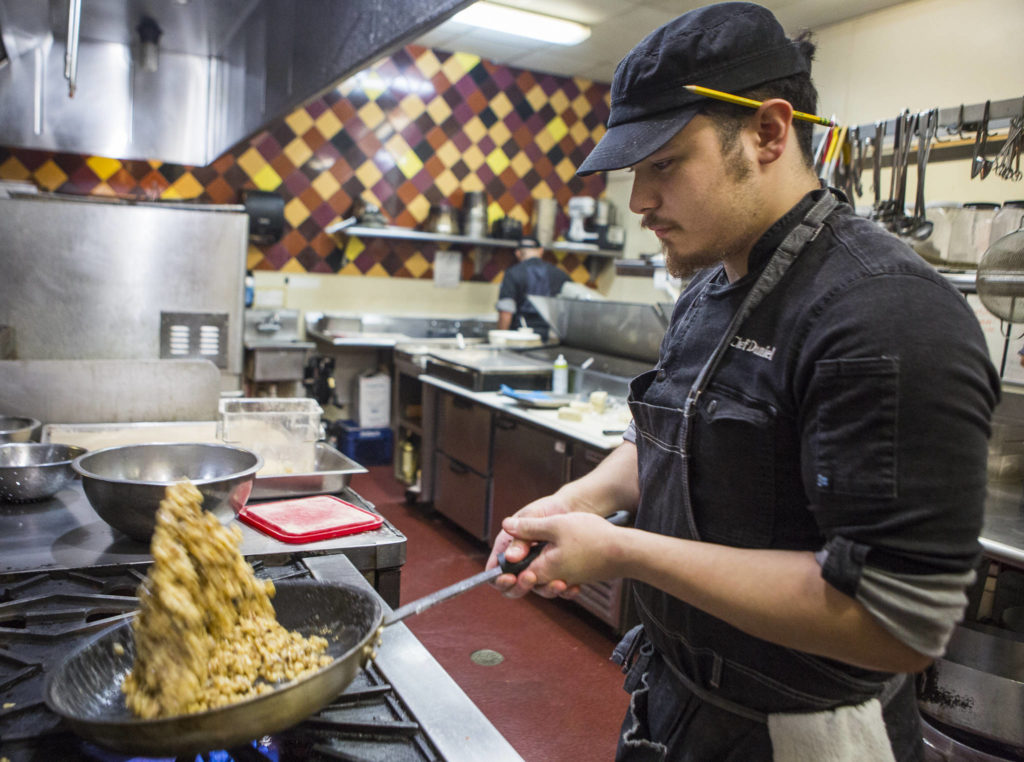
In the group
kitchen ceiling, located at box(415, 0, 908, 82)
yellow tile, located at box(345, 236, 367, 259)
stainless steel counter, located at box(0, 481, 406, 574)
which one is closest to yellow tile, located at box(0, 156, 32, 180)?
yellow tile, located at box(345, 236, 367, 259)

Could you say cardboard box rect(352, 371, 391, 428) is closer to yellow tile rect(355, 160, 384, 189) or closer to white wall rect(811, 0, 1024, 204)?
yellow tile rect(355, 160, 384, 189)

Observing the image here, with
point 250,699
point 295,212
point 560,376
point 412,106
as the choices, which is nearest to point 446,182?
point 412,106

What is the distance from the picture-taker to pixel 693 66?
104 cm

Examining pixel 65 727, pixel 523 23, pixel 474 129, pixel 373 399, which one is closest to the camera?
pixel 65 727

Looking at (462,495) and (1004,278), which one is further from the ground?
(1004,278)

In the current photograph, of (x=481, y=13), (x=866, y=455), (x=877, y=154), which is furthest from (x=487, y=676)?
(x=481, y=13)

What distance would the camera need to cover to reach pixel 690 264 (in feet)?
3.84

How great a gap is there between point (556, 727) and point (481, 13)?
4983 mm

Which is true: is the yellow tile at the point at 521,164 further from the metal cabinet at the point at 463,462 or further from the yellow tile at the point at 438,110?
the metal cabinet at the point at 463,462

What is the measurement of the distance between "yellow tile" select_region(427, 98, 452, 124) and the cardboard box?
243 cm

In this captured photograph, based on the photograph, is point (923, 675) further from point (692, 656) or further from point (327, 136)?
point (327, 136)

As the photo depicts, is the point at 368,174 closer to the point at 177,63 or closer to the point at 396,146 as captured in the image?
the point at 396,146

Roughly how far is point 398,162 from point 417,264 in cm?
93

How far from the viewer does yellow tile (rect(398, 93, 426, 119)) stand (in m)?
6.71
